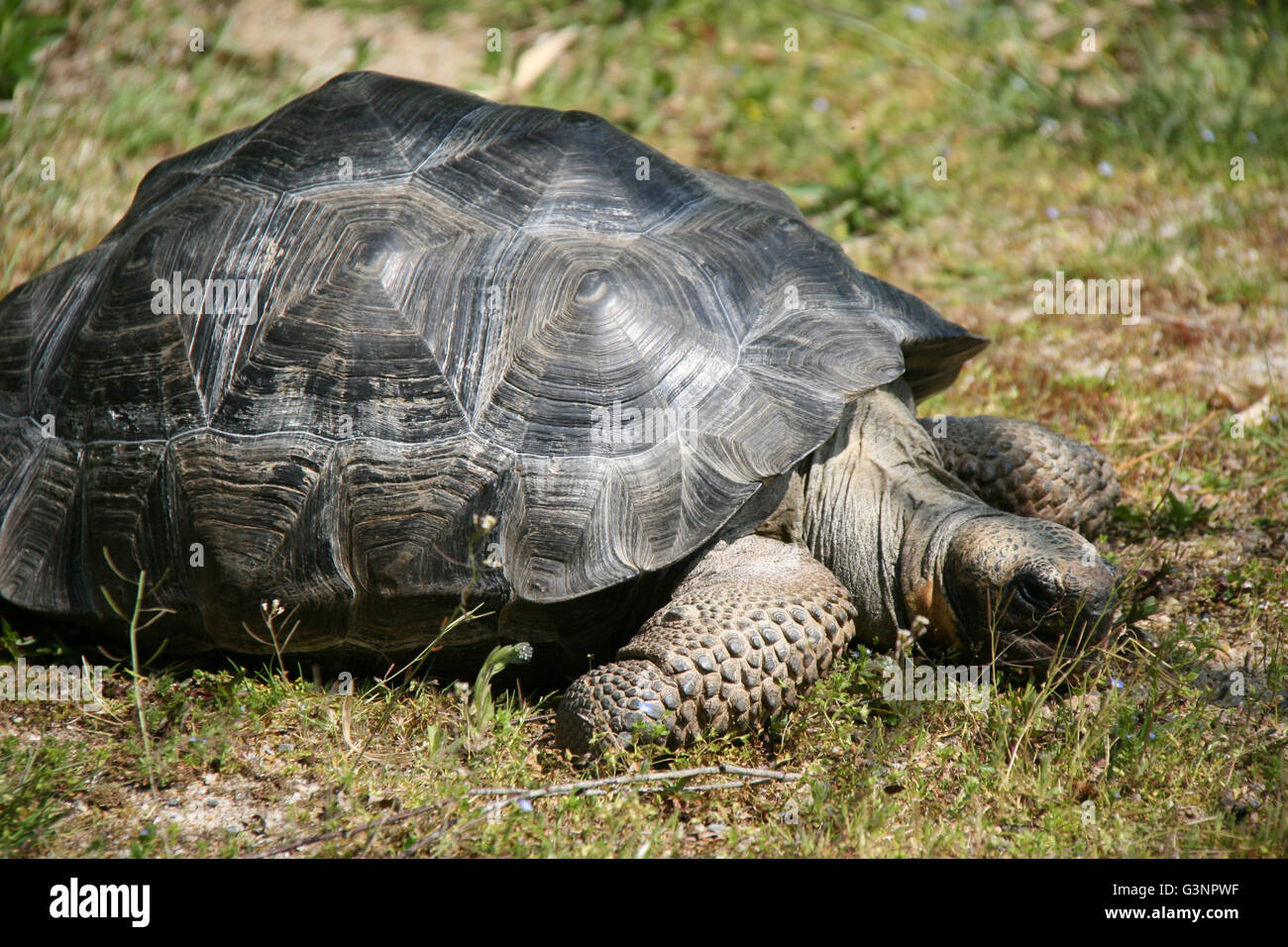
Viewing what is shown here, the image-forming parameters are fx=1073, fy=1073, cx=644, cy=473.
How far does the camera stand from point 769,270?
3619 mm

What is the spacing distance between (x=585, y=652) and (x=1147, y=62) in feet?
22.1

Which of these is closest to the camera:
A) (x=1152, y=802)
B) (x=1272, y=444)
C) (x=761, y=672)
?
(x=1152, y=802)

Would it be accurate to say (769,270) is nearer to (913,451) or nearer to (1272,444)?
(913,451)

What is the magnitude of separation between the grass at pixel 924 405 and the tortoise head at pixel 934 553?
20 centimetres

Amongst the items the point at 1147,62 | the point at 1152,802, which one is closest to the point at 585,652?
the point at 1152,802

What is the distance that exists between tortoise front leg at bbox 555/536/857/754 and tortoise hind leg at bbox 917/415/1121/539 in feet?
3.65

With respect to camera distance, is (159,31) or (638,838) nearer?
(638,838)
